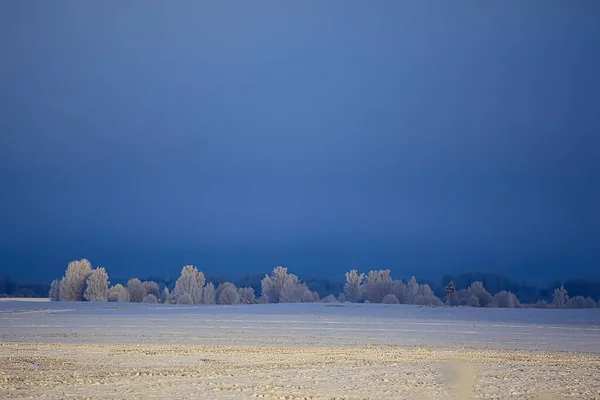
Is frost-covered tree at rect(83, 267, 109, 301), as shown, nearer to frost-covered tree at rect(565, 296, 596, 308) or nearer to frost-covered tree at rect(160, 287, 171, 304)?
frost-covered tree at rect(160, 287, 171, 304)

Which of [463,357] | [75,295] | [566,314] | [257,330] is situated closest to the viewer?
[463,357]

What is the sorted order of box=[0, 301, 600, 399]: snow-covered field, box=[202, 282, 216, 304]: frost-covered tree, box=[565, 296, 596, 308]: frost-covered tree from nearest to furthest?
box=[0, 301, 600, 399]: snow-covered field < box=[565, 296, 596, 308]: frost-covered tree < box=[202, 282, 216, 304]: frost-covered tree

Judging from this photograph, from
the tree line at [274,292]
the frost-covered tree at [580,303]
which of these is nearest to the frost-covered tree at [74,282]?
the tree line at [274,292]

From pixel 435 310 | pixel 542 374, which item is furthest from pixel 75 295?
pixel 542 374

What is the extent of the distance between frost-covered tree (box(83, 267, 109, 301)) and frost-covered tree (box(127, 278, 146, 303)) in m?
2.56

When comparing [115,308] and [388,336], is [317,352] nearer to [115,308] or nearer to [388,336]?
[388,336]

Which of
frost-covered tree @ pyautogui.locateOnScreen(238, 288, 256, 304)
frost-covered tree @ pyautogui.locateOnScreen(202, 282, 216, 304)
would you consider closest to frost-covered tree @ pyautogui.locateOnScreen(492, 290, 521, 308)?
frost-covered tree @ pyautogui.locateOnScreen(238, 288, 256, 304)

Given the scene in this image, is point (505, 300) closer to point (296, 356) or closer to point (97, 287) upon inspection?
point (97, 287)

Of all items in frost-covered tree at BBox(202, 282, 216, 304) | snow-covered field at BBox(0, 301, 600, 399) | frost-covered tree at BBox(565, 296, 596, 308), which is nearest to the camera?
snow-covered field at BBox(0, 301, 600, 399)

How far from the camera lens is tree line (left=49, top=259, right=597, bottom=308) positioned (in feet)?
137

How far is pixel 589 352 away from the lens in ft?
59.7

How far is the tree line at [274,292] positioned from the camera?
41719 mm

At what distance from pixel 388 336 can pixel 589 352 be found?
226 inches

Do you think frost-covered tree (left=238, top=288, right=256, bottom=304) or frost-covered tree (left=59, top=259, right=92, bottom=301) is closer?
frost-covered tree (left=59, top=259, right=92, bottom=301)
